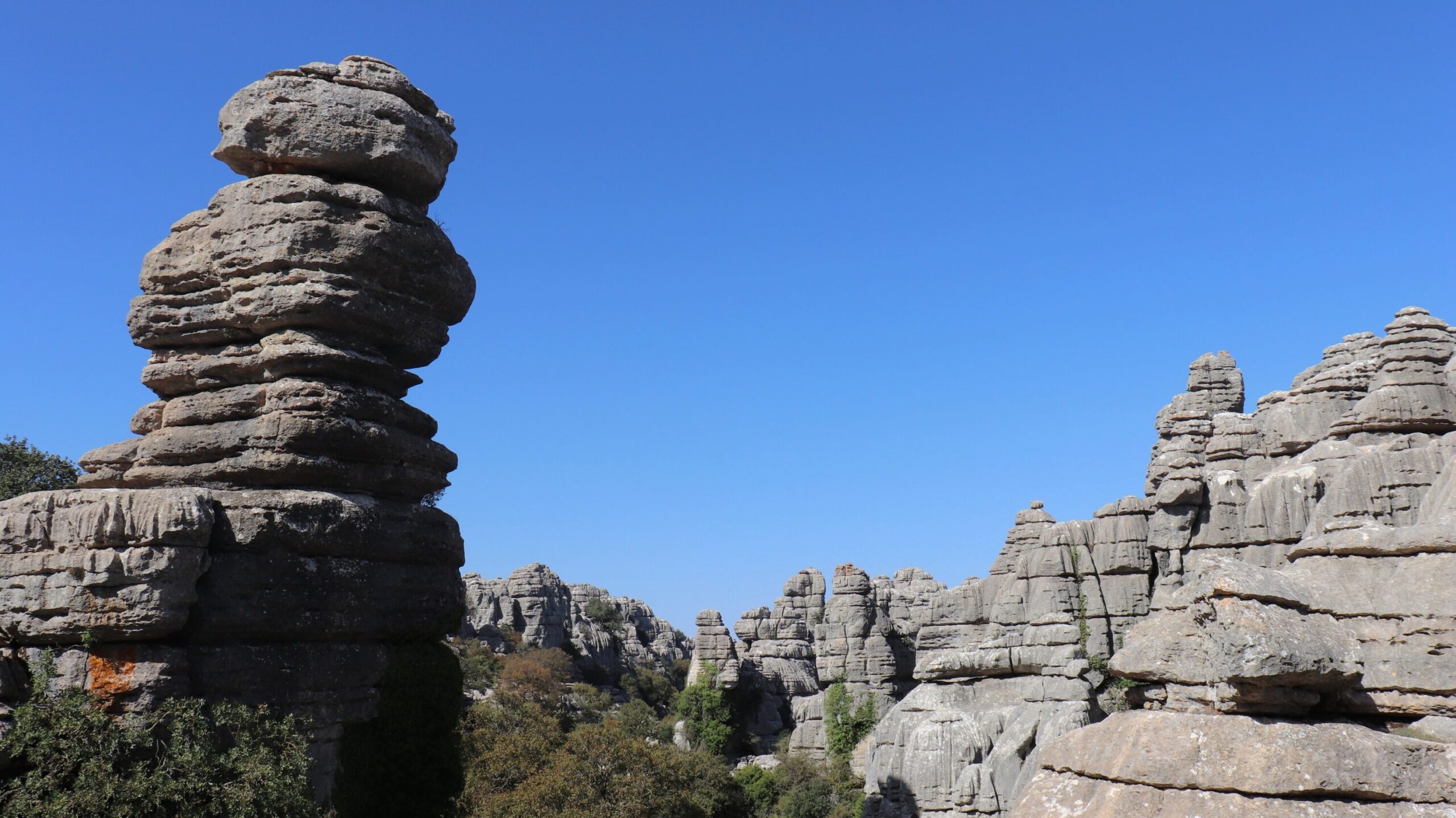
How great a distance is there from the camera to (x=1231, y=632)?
816 centimetres

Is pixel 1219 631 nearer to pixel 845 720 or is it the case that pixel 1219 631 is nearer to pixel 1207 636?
pixel 1207 636

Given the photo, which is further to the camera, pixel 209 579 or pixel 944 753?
pixel 944 753

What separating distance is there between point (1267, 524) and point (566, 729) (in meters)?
29.8

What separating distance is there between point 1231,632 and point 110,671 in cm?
1213

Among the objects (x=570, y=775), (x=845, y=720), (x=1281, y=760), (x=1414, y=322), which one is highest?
(x=1414, y=322)

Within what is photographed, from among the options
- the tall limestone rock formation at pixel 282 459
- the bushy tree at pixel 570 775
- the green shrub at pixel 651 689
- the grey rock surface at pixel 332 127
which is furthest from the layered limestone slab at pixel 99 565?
the green shrub at pixel 651 689

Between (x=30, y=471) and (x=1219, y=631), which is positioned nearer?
(x=1219, y=631)

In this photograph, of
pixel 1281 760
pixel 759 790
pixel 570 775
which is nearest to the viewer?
pixel 1281 760

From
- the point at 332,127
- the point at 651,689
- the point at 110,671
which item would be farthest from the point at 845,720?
the point at 110,671

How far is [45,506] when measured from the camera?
13.2 meters

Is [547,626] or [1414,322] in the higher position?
[1414,322]

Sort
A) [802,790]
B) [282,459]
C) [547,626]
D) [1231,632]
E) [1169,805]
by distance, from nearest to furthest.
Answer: [1169,805]
[1231,632]
[282,459]
[802,790]
[547,626]

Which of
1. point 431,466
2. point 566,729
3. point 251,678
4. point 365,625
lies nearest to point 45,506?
point 251,678

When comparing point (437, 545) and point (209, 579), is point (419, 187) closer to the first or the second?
point (437, 545)
